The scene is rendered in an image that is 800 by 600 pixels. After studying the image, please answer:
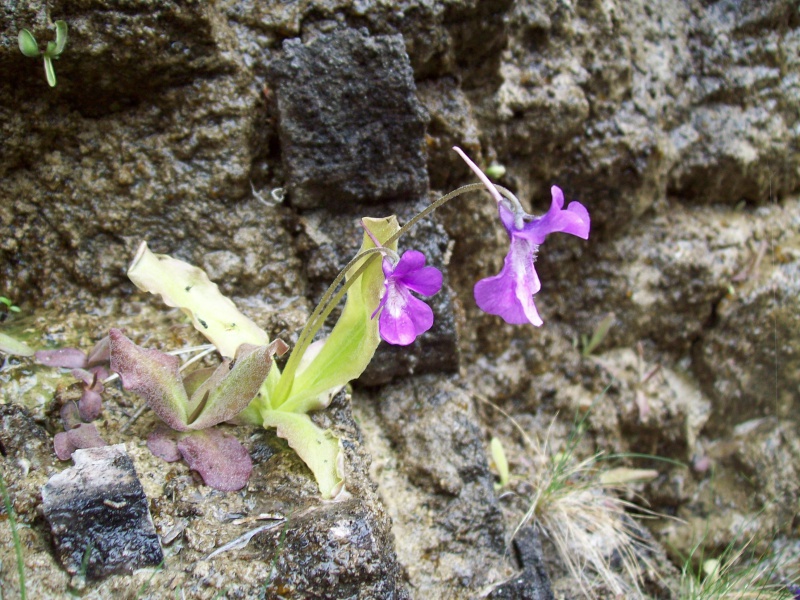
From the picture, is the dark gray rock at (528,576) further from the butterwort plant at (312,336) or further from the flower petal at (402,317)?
the flower petal at (402,317)

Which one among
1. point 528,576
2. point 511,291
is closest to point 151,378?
point 511,291

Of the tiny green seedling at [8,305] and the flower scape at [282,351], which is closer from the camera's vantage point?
the flower scape at [282,351]

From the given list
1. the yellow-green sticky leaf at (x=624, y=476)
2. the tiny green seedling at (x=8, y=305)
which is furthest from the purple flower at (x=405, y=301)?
the yellow-green sticky leaf at (x=624, y=476)

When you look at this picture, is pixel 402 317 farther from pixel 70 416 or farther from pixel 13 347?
pixel 13 347

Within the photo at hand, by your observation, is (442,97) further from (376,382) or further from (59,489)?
(59,489)

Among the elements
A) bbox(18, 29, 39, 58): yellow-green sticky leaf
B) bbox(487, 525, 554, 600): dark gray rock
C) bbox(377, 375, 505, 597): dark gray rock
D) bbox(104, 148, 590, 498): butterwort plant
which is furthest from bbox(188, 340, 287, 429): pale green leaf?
bbox(18, 29, 39, 58): yellow-green sticky leaf

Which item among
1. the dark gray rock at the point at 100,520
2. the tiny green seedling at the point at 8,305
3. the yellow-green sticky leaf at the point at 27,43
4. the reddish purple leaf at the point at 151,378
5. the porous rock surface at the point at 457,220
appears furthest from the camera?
the tiny green seedling at the point at 8,305

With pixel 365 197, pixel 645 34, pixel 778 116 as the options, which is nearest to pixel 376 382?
pixel 365 197
